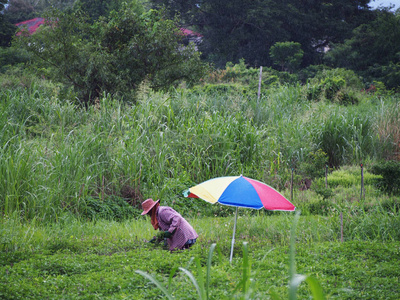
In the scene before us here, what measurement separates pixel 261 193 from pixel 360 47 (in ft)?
78.2

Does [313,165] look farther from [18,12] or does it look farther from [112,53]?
[18,12]

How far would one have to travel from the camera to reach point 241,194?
5.35 m

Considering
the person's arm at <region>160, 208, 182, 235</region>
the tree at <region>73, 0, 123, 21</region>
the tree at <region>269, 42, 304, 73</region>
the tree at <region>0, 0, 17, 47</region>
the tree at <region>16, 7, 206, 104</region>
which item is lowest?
the person's arm at <region>160, 208, 182, 235</region>

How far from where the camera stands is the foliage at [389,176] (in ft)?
26.4

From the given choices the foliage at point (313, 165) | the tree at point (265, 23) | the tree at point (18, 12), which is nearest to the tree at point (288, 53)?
the tree at point (265, 23)

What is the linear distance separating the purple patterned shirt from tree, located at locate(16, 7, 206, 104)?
8904mm

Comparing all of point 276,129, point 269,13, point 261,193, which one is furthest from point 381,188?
point 269,13

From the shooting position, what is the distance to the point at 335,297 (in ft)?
13.6

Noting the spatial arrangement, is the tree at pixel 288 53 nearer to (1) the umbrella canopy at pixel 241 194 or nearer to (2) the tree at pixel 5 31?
(2) the tree at pixel 5 31

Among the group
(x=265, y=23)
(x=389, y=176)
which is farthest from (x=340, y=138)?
(x=265, y=23)

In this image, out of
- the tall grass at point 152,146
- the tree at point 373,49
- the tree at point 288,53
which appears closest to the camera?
the tall grass at point 152,146

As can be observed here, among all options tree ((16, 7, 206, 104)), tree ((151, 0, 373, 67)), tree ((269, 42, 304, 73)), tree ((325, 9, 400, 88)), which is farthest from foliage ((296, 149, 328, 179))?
tree ((151, 0, 373, 67))

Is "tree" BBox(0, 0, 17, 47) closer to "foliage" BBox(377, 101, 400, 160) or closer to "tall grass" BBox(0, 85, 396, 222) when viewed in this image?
"tall grass" BBox(0, 85, 396, 222)

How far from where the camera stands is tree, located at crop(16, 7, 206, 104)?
564 inches
